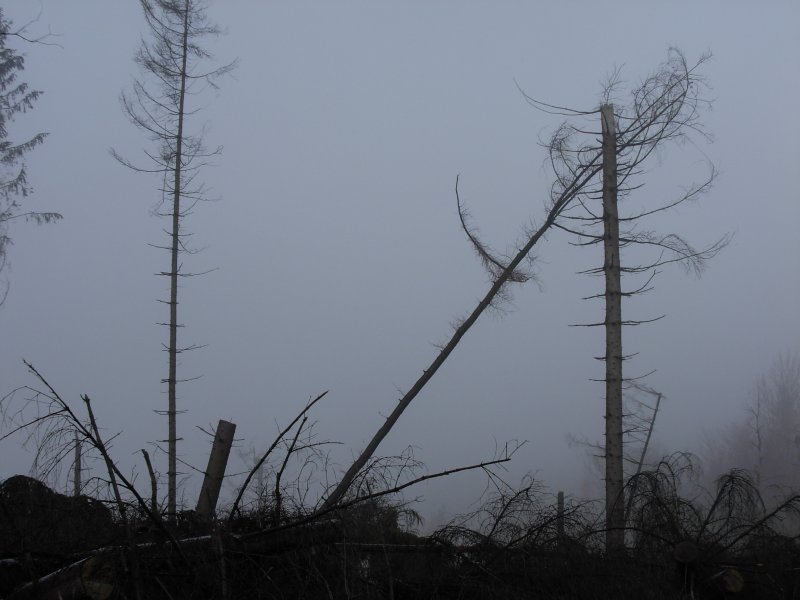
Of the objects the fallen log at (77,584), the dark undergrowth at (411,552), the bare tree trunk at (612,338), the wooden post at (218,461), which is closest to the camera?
the fallen log at (77,584)

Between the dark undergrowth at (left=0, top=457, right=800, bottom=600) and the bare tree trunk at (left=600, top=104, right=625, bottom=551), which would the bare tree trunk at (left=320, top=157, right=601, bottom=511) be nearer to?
the bare tree trunk at (left=600, top=104, right=625, bottom=551)

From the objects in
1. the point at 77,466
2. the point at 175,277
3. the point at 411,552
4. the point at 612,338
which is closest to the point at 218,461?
the point at 77,466

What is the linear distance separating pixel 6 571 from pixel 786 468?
107ft

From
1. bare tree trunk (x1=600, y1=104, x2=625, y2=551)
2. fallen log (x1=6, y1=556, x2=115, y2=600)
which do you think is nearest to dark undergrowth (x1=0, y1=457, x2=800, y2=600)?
fallen log (x1=6, y1=556, x2=115, y2=600)

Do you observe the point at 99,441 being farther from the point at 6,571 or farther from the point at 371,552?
the point at 371,552

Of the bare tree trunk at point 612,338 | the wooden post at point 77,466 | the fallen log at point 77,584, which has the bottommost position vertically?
the fallen log at point 77,584

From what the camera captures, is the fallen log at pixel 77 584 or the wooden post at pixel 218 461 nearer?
the fallen log at pixel 77 584

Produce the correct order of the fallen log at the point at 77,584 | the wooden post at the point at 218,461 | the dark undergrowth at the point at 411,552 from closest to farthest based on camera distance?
the fallen log at the point at 77,584, the dark undergrowth at the point at 411,552, the wooden post at the point at 218,461

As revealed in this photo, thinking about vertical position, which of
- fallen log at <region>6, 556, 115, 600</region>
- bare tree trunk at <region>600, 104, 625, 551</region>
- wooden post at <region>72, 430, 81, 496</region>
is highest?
bare tree trunk at <region>600, 104, 625, 551</region>

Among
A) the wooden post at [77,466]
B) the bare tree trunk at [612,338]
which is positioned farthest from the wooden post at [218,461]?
the bare tree trunk at [612,338]

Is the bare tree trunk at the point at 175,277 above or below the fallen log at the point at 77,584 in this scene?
above

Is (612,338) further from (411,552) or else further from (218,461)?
(218,461)

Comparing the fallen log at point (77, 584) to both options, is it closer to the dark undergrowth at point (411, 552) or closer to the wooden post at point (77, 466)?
the dark undergrowth at point (411, 552)

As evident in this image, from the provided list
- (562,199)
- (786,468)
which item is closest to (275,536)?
(562,199)
